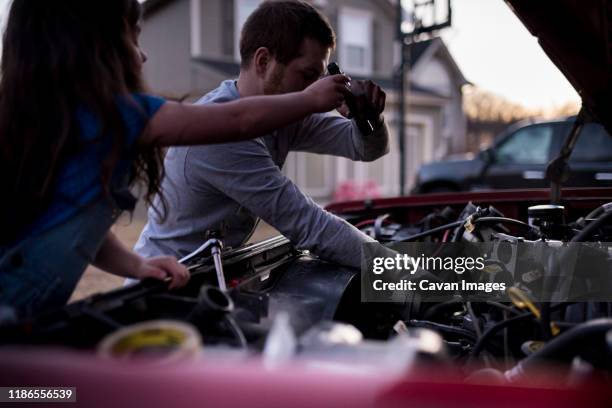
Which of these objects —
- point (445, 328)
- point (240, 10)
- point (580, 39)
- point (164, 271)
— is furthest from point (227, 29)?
point (164, 271)

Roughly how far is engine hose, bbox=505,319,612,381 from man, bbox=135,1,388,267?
0.92 metres

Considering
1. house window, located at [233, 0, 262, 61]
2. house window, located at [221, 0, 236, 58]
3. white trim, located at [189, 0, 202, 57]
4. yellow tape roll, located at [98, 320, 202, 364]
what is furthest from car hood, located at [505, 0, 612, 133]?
house window, located at [221, 0, 236, 58]

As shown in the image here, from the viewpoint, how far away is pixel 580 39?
80.8 inches

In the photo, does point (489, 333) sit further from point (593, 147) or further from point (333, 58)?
point (333, 58)

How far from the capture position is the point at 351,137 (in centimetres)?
257

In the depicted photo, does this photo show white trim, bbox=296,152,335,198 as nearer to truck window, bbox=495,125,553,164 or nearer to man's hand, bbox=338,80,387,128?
truck window, bbox=495,125,553,164

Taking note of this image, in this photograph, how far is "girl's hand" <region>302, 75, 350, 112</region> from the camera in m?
1.58

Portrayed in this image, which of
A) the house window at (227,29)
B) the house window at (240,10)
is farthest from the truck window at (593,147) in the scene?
the house window at (227,29)

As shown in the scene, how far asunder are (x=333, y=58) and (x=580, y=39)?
11.7 metres

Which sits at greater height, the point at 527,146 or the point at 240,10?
the point at 240,10

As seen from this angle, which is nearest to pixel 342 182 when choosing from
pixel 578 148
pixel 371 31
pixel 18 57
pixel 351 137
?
pixel 371 31

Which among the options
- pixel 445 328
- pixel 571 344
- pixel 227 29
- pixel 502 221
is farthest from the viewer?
pixel 227 29

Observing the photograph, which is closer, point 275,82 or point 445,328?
point 445,328

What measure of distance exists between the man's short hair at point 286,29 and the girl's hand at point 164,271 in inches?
35.6
